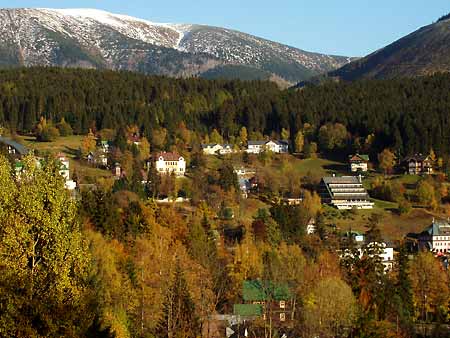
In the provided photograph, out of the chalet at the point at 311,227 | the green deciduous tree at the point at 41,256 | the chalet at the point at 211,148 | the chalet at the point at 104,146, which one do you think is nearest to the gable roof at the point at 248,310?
the chalet at the point at 311,227

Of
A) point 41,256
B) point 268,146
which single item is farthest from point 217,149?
point 41,256

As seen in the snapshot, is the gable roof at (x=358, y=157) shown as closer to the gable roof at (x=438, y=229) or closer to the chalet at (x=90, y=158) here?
the gable roof at (x=438, y=229)

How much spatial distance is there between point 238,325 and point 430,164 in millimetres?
56717

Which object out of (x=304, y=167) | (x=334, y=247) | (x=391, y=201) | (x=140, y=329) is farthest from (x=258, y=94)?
(x=140, y=329)

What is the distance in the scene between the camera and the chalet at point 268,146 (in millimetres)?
102625

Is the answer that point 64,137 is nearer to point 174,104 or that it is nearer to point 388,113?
point 174,104

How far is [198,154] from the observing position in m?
92.7

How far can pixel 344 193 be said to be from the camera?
80.3 meters

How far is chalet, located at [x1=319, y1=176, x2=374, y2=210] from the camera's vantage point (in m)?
78.7

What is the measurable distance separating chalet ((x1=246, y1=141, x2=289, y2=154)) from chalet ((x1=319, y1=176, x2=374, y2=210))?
17.8m

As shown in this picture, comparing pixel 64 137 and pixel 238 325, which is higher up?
pixel 64 137

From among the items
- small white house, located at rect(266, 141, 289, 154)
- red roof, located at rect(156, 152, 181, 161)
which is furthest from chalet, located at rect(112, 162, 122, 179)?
small white house, located at rect(266, 141, 289, 154)

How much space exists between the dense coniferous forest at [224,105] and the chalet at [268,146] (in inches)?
224

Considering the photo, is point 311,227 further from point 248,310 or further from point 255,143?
point 255,143
